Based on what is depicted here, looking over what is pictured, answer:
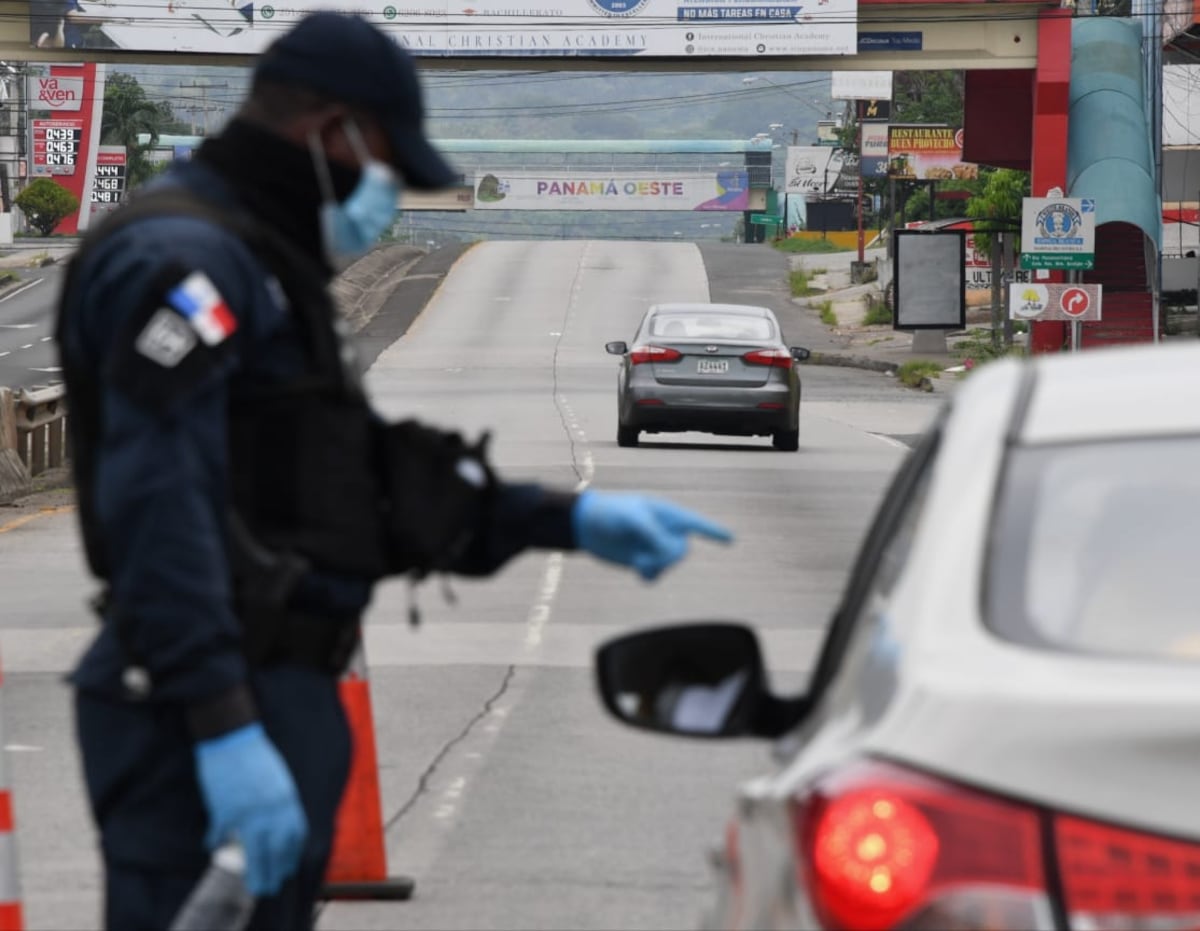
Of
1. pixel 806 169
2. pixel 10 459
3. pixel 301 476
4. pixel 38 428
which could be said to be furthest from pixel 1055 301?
pixel 806 169

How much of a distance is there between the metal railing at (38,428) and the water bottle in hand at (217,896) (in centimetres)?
1858

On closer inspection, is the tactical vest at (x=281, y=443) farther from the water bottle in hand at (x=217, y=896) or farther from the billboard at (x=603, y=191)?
the billboard at (x=603, y=191)

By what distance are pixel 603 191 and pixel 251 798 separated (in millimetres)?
149252

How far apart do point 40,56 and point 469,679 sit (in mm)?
36247

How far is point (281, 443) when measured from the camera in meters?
3.40

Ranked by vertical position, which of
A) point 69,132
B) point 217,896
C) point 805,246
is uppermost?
point 217,896

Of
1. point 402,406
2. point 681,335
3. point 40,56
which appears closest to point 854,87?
point 40,56

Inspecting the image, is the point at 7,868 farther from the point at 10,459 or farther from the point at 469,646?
the point at 10,459

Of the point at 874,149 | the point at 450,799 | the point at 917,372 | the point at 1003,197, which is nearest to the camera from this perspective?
the point at 450,799

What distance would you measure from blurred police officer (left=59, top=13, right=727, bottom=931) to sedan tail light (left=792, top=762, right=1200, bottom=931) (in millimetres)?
1117

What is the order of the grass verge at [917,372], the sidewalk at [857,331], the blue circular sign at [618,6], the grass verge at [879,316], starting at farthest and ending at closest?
the grass verge at [879,316] → the sidewalk at [857,331] → the grass verge at [917,372] → the blue circular sign at [618,6]

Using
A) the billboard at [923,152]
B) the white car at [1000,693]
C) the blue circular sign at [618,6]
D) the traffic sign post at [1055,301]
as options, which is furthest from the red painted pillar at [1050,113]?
the white car at [1000,693]

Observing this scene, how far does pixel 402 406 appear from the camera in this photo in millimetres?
36781

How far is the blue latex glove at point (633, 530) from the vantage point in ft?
12.5
